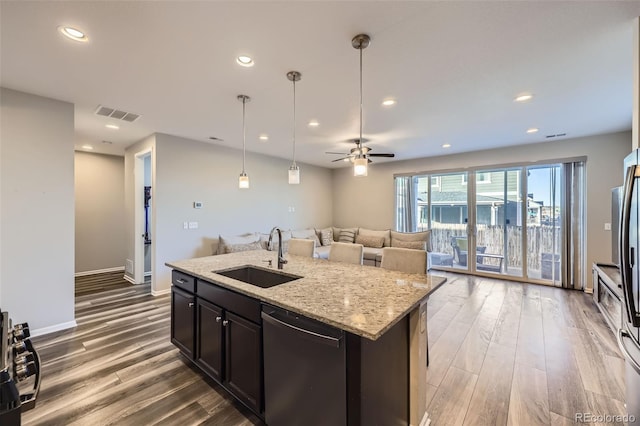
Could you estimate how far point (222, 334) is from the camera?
2010 millimetres

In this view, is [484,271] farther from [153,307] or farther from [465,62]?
[153,307]

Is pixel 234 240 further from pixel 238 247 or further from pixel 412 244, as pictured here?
pixel 412 244

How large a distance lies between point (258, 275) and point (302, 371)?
1170mm

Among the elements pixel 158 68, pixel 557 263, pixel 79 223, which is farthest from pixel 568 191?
pixel 79 223

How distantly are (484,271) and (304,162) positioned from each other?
4.91 meters

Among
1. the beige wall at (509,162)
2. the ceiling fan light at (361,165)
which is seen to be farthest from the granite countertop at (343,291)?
the beige wall at (509,162)

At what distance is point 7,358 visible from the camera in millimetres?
1090

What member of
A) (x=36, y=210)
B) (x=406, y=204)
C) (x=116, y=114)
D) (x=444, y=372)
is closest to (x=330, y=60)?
(x=444, y=372)

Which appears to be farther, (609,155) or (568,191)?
(568,191)

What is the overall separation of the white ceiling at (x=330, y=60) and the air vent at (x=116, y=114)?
0.10 meters

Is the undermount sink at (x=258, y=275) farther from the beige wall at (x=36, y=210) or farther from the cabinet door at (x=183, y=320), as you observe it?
the beige wall at (x=36, y=210)

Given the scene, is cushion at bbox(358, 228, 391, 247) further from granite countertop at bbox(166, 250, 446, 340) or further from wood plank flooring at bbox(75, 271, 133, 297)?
wood plank flooring at bbox(75, 271, 133, 297)

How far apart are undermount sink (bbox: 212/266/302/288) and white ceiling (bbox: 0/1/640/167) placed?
1.80 m

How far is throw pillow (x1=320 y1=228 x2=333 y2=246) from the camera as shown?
7.03m
